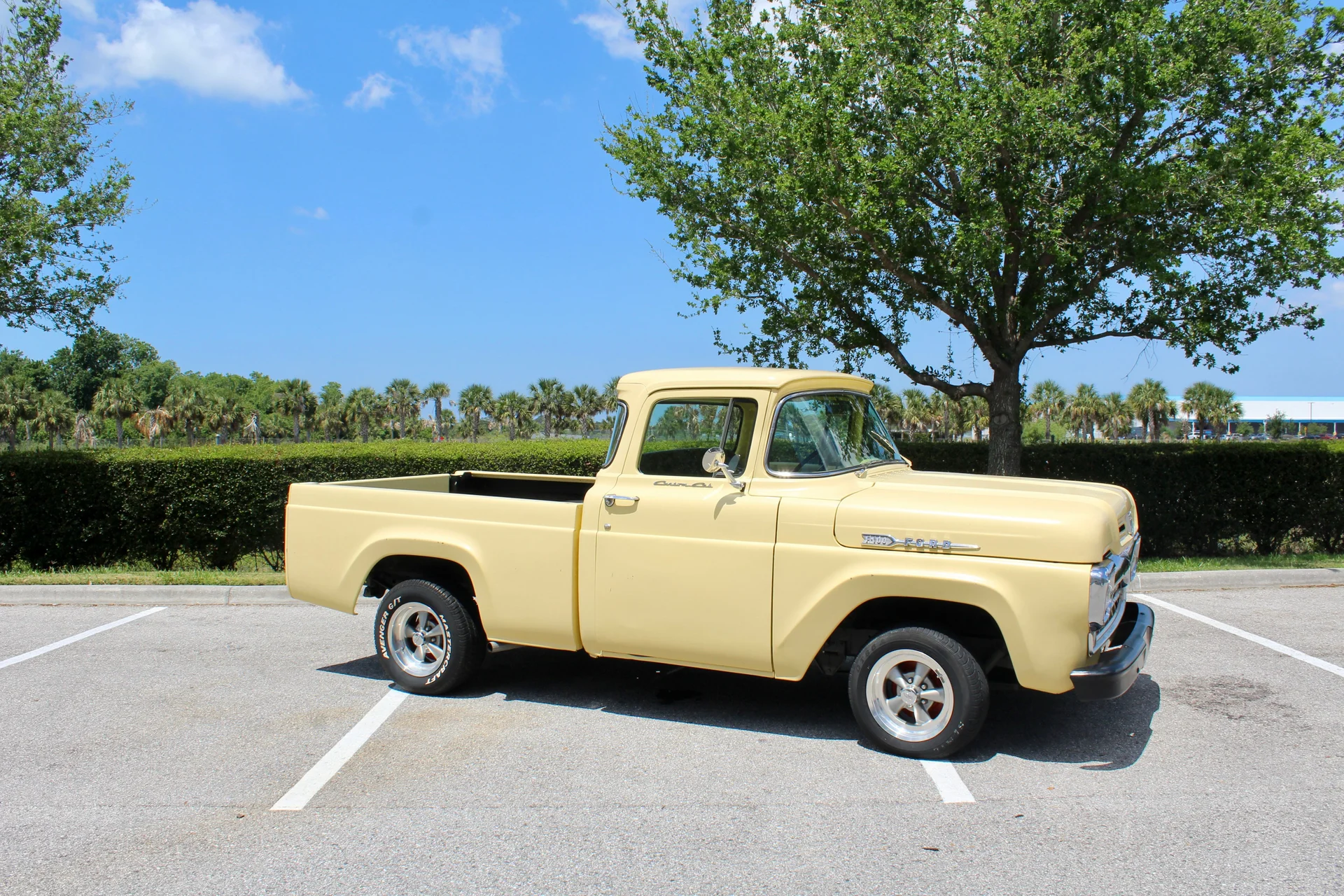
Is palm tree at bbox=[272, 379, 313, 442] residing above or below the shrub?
above

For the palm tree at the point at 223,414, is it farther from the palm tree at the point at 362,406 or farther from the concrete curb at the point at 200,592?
the concrete curb at the point at 200,592

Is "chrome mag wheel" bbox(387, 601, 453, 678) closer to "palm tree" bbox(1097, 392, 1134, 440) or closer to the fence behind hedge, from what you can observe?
the fence behind hedge

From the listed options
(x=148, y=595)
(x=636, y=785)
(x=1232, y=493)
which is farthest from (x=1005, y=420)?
(x=148, y=595)

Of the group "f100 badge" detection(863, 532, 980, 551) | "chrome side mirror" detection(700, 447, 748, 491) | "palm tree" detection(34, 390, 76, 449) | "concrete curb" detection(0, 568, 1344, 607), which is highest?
"palm tree" detection(34, 390, 76, 449)

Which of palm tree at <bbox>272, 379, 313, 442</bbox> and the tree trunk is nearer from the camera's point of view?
the tree trunk

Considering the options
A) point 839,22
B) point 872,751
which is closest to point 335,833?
point 872,751

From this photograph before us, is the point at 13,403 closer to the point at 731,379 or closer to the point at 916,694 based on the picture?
the point at 731,379

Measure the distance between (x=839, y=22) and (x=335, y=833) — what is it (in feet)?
33.6

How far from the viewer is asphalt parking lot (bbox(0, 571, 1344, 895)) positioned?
12.1 ft

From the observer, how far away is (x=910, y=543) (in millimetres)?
4777

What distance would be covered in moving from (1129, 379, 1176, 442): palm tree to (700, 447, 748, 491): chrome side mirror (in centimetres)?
8414

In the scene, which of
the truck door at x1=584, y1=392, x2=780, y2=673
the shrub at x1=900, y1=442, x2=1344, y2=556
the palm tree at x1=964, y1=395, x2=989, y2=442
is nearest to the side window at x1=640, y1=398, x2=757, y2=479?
the truck door at x1=584, y1=392, x2=780, y2=673

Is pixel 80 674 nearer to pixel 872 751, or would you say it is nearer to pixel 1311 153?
pixel 872 751

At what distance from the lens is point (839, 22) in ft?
36.5
